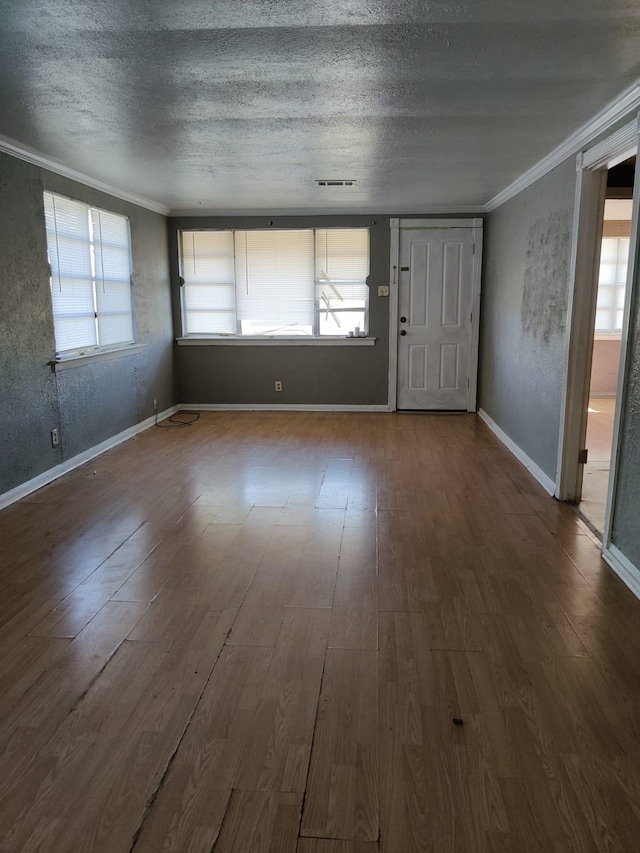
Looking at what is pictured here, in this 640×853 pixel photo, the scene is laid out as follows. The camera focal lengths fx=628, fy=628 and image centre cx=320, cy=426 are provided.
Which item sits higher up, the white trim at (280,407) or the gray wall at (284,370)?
the gray wall at (284,370)

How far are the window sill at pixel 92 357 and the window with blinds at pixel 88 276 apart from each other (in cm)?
6

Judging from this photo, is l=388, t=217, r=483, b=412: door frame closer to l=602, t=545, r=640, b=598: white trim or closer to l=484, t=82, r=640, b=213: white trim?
l=484, t=82, r=640, b=213: white trim

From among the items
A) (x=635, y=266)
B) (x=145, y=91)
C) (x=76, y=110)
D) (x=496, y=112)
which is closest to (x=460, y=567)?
(x=635, y=266)

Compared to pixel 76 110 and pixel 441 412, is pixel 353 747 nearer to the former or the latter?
pixel 76 110

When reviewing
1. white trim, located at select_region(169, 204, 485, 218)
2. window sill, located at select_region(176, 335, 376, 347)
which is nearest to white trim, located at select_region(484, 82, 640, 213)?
white trim, located at select_region(169, 204, 485, 218)

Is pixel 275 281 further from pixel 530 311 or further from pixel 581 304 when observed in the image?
pixel 581 304

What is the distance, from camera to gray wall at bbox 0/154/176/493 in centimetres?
411

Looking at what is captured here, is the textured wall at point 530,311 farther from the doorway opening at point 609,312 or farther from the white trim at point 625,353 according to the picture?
the doorway opening at point 609,312

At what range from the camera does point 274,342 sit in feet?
24.2

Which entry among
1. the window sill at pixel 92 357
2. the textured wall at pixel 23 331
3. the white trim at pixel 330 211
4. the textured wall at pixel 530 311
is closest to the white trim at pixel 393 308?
the white trim at pixel 330 211

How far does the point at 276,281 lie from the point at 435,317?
1.88 metres

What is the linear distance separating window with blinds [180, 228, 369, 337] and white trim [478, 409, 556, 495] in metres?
1.92

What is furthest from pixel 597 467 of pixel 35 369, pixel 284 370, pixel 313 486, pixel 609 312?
pixel 609 312

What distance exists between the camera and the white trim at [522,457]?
4.41 meters
